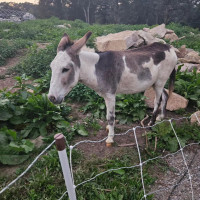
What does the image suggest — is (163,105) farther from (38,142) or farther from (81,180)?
(38,142)

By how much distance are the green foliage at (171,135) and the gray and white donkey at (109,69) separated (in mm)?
691

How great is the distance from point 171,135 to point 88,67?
216cm

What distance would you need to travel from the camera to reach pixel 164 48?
11.5 ft

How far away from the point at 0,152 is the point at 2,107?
1022 millimetres

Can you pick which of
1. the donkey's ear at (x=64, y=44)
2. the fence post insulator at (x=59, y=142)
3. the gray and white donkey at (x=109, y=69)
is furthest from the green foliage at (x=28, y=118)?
the fence post insulator at (x=59, y=142)

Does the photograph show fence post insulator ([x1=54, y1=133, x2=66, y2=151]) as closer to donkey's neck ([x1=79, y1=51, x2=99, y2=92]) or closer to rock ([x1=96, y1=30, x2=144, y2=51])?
donkey's neck ([x1=79, y1=51, x2=99, y2=92])

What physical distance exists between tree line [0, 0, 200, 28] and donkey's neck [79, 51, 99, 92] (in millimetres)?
28743

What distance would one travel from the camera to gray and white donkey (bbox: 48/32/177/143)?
97.2 inches

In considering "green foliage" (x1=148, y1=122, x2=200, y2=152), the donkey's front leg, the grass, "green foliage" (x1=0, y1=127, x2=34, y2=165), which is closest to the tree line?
"green foliage" (x1=148, y1=122, x2=200, y2=152)

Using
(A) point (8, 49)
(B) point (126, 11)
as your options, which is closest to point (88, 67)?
(A) point (8, 49)

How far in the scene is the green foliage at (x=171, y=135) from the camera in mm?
3370

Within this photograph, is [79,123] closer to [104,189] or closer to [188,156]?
[104,189]

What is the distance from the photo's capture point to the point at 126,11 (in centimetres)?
3319

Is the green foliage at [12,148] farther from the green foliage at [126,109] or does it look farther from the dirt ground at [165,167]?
the green foliage at [126,109]
